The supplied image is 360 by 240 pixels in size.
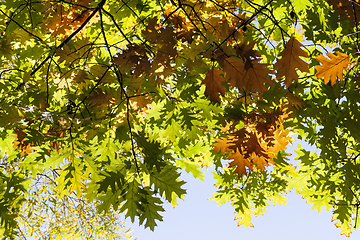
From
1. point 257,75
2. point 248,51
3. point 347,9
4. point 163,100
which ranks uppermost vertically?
point 347,9

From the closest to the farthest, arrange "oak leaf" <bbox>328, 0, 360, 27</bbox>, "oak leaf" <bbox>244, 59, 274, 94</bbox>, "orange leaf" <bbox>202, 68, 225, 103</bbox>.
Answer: "oak leaf" <bbox>244, 59, 274, 94</bbox>, "orange leaf" <bbox>202, 68, 225, 103</bbox>, "oak leaf" <bbox>328, 0, 360, 27</bbox>

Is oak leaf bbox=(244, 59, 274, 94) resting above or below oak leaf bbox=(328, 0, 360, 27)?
below

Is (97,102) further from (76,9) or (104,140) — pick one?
(76,9)

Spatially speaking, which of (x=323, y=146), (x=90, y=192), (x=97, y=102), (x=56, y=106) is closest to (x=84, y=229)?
(x=56, y=106)

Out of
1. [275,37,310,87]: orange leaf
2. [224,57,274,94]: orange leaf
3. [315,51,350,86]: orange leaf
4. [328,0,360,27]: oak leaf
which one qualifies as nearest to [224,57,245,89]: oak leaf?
[224,57,274,94]: orange leaf

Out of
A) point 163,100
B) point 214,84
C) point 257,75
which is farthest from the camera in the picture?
point 163,100

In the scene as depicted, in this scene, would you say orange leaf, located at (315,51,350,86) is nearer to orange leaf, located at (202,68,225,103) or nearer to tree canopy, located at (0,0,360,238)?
tree canopy, located at (0,0,360,238)

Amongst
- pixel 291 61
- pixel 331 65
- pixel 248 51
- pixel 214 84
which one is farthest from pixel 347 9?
pixel 214 84

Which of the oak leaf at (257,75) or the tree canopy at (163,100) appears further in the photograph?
the tree canopy at (163,100)

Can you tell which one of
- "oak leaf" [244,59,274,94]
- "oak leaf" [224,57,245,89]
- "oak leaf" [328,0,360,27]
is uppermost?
"oak leaf" [328,0,360,27]

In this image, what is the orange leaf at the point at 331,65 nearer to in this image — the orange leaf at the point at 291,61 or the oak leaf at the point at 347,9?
the orange leaf at the point at 291,61

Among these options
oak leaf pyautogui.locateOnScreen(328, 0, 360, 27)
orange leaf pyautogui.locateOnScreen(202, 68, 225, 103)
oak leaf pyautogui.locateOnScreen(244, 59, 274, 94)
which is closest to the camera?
oak leaf pyautogui.locateOnScreen(244, 59, 274, 94)

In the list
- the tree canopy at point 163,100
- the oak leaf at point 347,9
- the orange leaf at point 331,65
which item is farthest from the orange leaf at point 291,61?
the oak leaf at point 347,9

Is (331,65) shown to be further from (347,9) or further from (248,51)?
(347,9)
